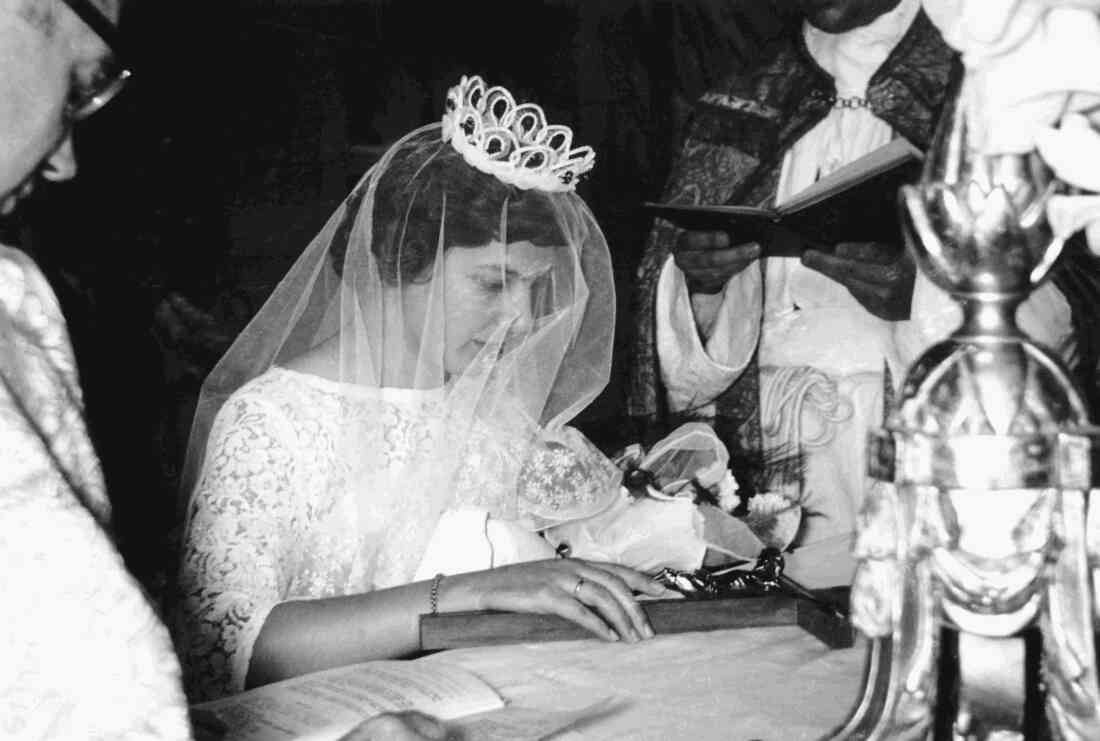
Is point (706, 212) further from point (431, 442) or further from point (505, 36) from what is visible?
point (505, 36)

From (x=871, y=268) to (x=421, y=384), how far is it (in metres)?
1.11

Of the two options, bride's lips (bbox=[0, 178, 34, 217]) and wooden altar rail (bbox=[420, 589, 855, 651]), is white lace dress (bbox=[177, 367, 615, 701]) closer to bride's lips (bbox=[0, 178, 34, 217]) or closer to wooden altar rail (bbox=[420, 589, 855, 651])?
wooden altar rail (bbox=[420, 589, 855, 651])

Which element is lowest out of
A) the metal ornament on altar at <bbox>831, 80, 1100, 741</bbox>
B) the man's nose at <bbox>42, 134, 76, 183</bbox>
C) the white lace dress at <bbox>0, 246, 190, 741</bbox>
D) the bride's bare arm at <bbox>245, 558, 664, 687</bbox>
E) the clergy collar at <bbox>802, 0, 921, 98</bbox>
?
the bride's bare arm at <bbox>245, 558, 664, 687</bbox>

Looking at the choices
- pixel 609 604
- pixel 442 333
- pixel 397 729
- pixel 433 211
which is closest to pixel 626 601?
pixel 609 604

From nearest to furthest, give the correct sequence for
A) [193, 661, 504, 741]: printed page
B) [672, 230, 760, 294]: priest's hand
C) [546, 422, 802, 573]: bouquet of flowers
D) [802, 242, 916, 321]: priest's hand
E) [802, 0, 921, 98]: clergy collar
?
[193, 661, 504, 741]: printed page < [546, 422, 802, 573]: bouquet of flowers < [802, 242, 916, 321]: priest's hand < [672, 230, 760, 294]: priest's hand < [802, 0, 921, 98]: clergy collar

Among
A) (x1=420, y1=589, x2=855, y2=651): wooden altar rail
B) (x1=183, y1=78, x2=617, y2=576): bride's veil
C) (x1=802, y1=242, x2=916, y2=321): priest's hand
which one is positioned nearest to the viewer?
(x1=420, y1=589, x2=855, y2=651): wooden altar rail

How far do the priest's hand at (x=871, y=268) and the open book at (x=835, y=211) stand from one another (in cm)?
18

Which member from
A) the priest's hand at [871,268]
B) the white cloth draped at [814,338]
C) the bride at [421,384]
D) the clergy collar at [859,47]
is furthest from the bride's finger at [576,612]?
the clergy collar at [859,47]

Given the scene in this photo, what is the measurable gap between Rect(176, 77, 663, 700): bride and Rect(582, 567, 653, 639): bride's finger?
48 cm

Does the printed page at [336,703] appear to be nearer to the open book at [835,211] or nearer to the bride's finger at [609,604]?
the bride's finger at [609,604]

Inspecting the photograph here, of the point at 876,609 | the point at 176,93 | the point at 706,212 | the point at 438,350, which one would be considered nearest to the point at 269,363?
the point at 438,350

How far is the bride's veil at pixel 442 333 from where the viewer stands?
2.60 meters

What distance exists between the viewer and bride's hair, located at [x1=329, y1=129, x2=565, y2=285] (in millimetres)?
2633

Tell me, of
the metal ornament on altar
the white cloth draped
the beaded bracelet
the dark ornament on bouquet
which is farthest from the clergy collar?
the metal ornament on altar
